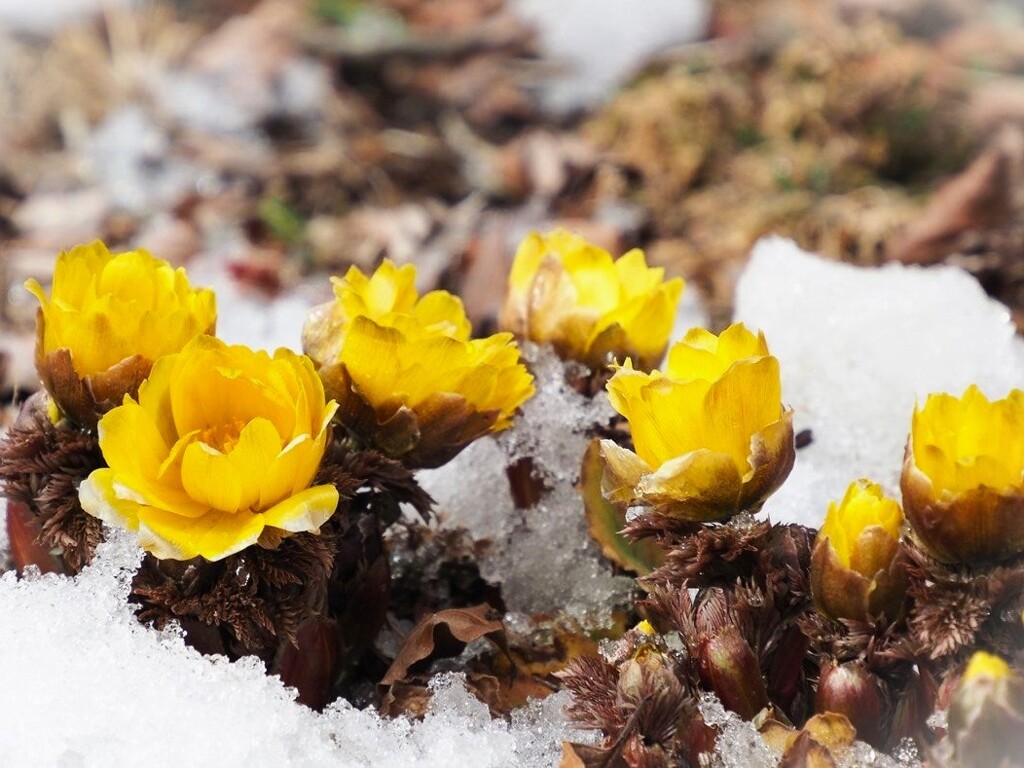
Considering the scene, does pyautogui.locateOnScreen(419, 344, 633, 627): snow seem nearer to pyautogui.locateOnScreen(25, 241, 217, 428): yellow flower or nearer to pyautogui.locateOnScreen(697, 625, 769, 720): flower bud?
pyautogui.locateOnScreen(697, 625, 769, 720): flower bud

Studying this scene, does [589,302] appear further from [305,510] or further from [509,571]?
[305,510]

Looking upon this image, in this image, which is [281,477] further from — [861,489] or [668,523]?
[861,489]

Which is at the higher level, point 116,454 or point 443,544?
point 116,454

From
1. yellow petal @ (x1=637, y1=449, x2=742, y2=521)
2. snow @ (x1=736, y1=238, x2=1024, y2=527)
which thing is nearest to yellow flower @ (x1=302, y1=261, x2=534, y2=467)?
yellow petal @ (x1=637, y1=449, x2=742, y2=521)

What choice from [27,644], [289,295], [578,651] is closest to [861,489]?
[578,651]

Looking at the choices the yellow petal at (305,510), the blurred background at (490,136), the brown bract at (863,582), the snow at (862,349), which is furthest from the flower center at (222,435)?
the blurred background at (490,136)
